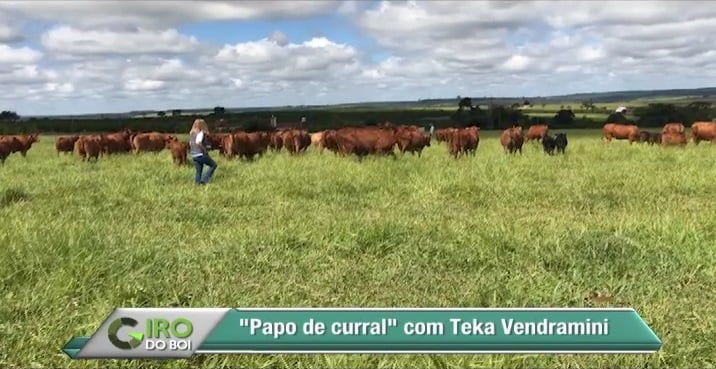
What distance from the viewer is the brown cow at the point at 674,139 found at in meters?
22.1

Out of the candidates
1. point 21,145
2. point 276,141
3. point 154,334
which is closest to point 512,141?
point 276,141

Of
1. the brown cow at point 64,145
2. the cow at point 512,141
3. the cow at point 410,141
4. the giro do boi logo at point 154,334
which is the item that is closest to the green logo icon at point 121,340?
the giro do boi logo at point 154,334

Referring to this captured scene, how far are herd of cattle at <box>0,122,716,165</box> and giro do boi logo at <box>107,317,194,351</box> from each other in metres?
12.4

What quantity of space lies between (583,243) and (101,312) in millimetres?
3819

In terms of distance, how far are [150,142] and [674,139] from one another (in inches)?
782

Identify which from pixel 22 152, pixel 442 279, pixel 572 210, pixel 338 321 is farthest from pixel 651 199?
pixel 22 152

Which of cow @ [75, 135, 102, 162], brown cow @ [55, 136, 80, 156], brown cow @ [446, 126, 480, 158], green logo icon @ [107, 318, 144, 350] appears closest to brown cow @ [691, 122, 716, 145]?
brown cow @ [446, 126, 480, 158]

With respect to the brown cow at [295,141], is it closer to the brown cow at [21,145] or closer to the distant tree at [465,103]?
the brown cow at [21,145]

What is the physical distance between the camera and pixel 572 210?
25.1ft

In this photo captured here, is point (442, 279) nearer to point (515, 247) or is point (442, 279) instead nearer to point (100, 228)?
point (515, 247)

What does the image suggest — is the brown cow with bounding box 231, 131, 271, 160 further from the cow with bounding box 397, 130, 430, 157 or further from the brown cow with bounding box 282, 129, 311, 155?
the cow with bounding box 397, 130, 430, 157

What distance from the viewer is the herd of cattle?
1794 cm

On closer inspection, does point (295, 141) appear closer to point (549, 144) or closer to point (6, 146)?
point (549, 144)

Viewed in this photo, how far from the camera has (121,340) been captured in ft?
9.86
